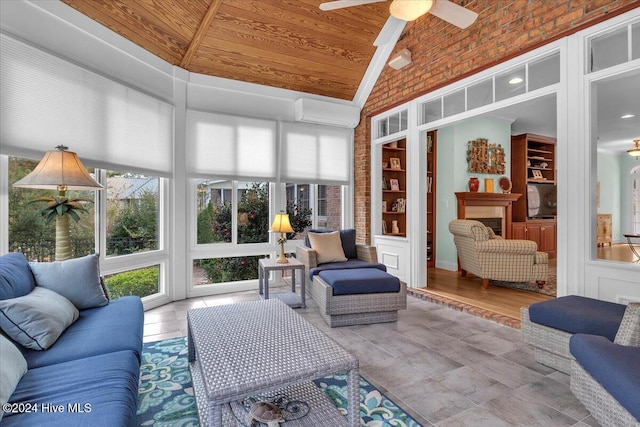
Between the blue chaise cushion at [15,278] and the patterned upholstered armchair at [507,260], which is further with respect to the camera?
the patterned upholstered armchair at [507,260]

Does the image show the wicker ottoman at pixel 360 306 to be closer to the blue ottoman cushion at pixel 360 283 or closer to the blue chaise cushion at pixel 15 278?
the blue ottoman cushion at pixel 360 283

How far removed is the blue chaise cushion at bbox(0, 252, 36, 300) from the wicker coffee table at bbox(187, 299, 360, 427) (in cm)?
97

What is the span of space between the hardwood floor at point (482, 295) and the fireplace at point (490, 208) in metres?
1.41

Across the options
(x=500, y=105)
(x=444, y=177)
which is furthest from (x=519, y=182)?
(x=500, y=105)

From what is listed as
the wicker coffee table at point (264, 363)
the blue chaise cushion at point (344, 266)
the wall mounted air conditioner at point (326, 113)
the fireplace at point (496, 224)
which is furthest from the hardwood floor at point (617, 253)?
the wicker coffee table at point (264, 363)

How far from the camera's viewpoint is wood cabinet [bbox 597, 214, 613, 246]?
934 cm

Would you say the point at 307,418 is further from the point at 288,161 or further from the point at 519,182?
the point at 519,182

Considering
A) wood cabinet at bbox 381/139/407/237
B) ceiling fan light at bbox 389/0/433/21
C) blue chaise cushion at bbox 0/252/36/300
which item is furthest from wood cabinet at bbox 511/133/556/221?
blue chaise cushion at bbox 0/252/36/300

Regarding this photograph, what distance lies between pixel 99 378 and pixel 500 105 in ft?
12.8

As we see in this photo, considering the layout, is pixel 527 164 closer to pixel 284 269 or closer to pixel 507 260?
pixel 507 260

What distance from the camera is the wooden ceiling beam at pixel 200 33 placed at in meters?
3.61

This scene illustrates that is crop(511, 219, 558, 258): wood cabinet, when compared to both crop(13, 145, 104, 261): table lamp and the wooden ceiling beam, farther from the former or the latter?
crop(13, 145, 104, 261): table lamp

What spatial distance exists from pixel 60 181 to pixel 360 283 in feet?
8.59

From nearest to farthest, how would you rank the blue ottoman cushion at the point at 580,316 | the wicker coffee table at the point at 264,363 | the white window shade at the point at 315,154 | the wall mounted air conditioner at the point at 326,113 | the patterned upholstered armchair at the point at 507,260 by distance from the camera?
the wicker coffee table at the point at 264,363 < the blue ottoman cushion at the point at 580,316 < the patterned upholstered armchair at the point at 507,260 < the wall mounted air conditioner at the point at 326,113 < the white window shade at the point at 315,154
